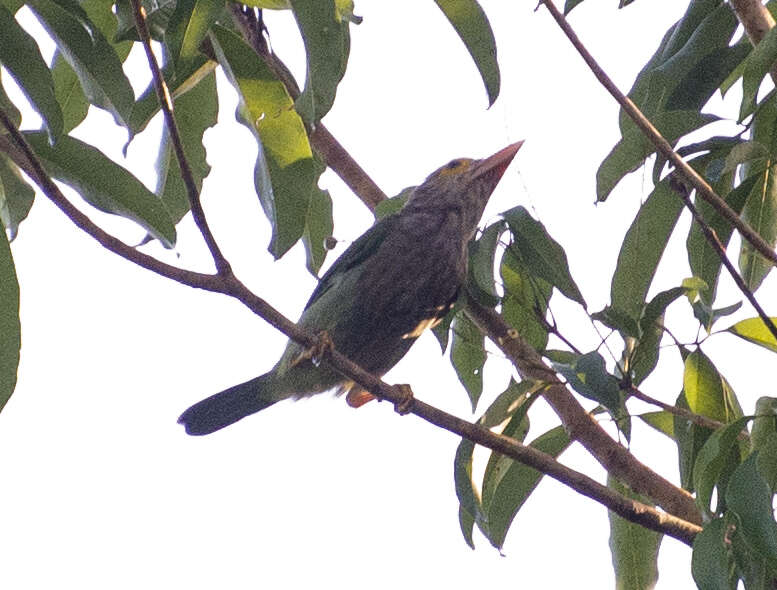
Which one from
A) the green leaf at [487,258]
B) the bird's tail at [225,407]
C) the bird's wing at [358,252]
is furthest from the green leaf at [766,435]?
the bird's tail at [225,407]

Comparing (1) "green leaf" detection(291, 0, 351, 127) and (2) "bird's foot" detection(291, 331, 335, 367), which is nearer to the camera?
(1) "green leaf" detection(291, 0, 351, 127)

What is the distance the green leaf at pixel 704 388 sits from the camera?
3.33m

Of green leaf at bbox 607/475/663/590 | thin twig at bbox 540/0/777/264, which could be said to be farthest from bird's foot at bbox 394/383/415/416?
thin twig at bbox 540/0/777/264

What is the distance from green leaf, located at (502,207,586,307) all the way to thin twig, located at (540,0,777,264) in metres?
0.67

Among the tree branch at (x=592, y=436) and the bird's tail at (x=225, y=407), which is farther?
the bird's tail at (x=225, y=407)

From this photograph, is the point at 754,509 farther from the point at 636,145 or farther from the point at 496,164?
the point at 496,164

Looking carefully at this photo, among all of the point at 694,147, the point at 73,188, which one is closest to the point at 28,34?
the point at 73,188

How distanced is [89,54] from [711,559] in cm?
181

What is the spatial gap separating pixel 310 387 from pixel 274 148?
5.58 ft

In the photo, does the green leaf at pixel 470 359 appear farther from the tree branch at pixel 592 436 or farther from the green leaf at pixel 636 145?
the green leaf at pixel 636 145

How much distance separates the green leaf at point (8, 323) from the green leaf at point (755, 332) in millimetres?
1893

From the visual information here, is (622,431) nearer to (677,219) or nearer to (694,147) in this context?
(677,219)

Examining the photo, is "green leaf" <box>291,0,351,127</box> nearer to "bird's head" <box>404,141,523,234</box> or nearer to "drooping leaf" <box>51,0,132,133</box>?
"drooping leaf" <box>51,0,132,133</box>

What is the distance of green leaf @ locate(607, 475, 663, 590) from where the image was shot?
11.7 ft
